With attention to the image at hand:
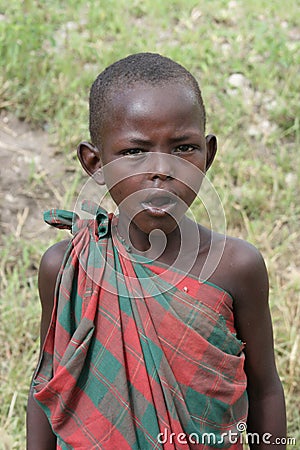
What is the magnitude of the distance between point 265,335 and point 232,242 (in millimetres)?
243

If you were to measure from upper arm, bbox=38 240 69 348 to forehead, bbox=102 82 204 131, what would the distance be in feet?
1.13

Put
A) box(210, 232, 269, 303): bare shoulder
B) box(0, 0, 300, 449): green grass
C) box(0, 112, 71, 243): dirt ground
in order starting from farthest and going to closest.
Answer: box(0, 112, 71, 243): dirt ground
box(0, 0, 300, 449): green grass
box(210, 232, 269, 303): bare shoulder

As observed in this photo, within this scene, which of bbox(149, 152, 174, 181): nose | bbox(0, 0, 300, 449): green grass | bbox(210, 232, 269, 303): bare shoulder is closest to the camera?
bbox(149, 152, 174, 181): nose

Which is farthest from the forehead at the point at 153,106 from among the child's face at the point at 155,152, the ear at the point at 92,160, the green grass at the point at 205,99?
the green grass at the point at 205,99

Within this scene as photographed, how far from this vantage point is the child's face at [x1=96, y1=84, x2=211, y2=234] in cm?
156

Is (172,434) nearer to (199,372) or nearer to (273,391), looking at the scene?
(199,372)

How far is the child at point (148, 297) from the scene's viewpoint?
5.20 ft

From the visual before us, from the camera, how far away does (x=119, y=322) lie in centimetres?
162

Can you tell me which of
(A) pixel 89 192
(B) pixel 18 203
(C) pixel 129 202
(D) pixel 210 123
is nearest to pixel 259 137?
(D) pixel 210 123

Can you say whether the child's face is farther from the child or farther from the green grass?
the green grass

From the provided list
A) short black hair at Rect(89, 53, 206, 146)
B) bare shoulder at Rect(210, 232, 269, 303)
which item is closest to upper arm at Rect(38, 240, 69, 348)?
short black hair at Rect(89, 53, 206, 146)

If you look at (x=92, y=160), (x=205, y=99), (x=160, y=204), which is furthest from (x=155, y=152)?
(x=205, y=99)

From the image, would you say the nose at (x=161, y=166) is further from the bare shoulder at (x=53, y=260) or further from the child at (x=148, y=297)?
the bare shoulder at (x=53, y=260)

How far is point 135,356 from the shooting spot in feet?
5.34
